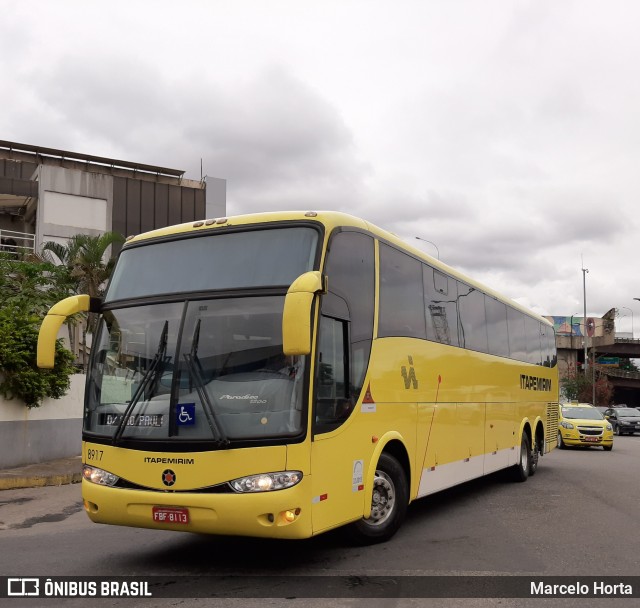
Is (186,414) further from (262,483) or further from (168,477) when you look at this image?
(262,483)

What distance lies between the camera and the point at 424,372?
898 cm

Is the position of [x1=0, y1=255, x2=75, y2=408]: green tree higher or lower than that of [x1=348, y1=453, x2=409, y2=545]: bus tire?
higher

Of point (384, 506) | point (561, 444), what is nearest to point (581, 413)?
point (561, 444)

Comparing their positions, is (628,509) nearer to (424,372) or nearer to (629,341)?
(424,372)

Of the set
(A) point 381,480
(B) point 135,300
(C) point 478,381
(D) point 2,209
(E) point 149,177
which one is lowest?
(A) point 381,480

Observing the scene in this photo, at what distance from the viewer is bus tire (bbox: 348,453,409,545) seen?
7.43 meters

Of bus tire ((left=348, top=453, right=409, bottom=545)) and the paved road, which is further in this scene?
bus tire ((left=348, top=453, right=409, bottom=545))

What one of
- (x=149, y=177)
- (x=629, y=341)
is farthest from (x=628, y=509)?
(x=629, y=341)

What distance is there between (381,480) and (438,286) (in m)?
3.32

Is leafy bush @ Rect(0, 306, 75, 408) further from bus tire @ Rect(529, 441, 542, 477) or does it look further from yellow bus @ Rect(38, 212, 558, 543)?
bus tire @ Rect(529, 441, 542, 477)

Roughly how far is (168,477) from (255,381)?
111 centimetres

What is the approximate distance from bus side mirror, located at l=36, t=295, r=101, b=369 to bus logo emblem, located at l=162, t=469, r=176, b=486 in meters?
1.48

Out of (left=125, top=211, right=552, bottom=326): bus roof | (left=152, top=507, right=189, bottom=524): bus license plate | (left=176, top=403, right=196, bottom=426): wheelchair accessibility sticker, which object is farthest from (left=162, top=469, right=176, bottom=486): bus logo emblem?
(left=125, top=211, right=552, bottom=326): bus roof

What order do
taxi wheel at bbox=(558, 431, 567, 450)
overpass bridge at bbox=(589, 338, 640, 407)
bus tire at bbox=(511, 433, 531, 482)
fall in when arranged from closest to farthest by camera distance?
bus tire at bbox=(511, 433, 531, 482), taxi wheel at bbox=(558, 431, 567, 450), overpass bridge at bbox=(589, 338, 640, 407)
